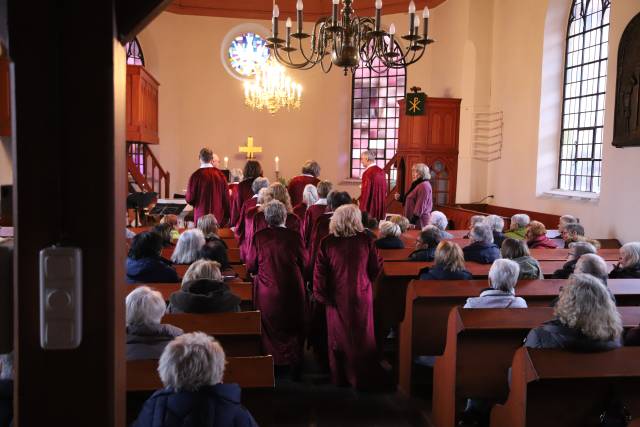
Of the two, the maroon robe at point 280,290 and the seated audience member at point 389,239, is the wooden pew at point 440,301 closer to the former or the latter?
the maroon robe at point 280,290

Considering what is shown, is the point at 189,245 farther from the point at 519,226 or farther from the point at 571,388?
the point at 519,226

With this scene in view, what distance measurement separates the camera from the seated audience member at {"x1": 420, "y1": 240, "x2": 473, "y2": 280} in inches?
193

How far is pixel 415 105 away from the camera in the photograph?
13.5 meters

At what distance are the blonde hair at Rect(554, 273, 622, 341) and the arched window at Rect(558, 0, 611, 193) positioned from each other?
318 inches

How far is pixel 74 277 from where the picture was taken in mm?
1757

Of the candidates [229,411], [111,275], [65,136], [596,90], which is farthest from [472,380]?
[596,90]

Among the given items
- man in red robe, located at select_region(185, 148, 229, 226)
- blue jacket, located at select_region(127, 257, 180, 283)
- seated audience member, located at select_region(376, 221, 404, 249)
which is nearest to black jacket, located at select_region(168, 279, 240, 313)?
blue jacket, located at select_region(127, 257, 180, 283)

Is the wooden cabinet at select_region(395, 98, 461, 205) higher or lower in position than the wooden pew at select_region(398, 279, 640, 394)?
higher

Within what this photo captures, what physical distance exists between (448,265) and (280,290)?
58.6 inches

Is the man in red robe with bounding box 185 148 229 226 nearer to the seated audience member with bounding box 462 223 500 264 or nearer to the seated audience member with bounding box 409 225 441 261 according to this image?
the seated audience member with bounding box 409 225 441 261

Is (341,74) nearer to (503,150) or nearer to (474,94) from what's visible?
(474,94)

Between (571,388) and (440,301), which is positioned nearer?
(571,388)

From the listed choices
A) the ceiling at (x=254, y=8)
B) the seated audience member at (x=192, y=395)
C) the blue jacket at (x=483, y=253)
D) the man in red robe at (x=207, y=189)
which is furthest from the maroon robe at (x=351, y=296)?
the ceiling at (x=254, y=8)

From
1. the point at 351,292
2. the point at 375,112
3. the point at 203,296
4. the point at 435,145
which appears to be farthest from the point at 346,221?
the point at 375,112
